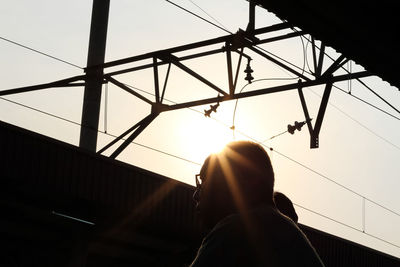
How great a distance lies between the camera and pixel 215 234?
2.10 m

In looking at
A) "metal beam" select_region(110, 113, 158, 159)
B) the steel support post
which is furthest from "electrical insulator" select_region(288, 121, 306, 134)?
the steel support post

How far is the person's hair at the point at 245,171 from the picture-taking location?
2.37 metres

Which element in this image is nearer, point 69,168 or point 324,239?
point 69,168

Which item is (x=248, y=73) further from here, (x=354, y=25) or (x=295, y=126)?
(x=354, y=25)

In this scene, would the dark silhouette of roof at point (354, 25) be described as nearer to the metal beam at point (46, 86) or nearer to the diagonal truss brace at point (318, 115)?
the diagonal truss brace at point (318, 115)

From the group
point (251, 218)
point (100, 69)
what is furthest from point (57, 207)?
point (251, 218)

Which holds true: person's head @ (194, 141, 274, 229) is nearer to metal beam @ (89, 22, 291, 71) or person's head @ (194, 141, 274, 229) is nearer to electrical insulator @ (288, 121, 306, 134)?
metal beam @ (89, 22, 291, 71)

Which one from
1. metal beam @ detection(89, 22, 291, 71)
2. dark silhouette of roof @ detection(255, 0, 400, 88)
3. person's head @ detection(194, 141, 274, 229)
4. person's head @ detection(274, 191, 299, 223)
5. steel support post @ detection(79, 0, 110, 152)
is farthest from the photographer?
steel support post @ detection(79, 0, 110, 152)

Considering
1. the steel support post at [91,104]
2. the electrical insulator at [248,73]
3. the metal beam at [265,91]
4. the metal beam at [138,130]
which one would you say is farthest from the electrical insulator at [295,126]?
the steel support post at [91,104]

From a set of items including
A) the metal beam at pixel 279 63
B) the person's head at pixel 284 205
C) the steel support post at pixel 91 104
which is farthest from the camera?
the steel support post at pixel 91 104

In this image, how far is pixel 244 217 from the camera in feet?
7.09

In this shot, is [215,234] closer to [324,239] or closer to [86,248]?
[86,248]

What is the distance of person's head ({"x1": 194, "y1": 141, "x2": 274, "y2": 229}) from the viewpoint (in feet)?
7.70

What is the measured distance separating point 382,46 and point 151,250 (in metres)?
10.4
